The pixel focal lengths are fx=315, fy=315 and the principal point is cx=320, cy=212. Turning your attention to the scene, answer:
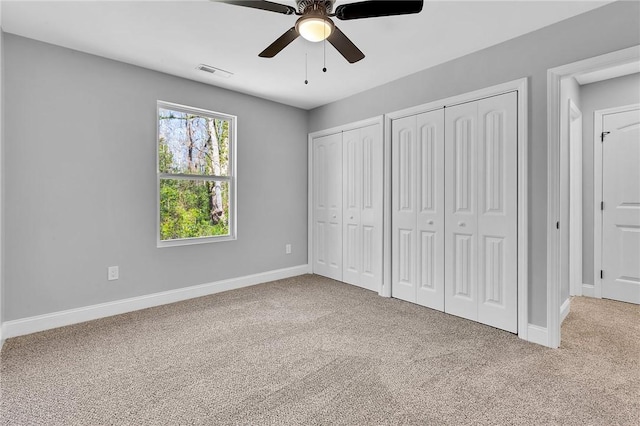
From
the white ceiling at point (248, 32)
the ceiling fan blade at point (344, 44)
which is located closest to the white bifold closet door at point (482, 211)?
the white ceiling at point (248, 32)

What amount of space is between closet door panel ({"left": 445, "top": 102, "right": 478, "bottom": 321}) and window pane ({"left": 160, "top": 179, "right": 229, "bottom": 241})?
2.67 meters

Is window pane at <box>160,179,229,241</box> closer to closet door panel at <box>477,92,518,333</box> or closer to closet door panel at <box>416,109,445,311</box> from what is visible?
closet door panel at <box>416,109,445,311</box>

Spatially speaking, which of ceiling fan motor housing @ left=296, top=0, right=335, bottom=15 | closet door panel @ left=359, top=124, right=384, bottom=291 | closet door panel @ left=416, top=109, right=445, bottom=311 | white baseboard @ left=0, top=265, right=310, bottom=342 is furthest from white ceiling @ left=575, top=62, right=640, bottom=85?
white baseboard @ left=0, top=265, right=310, bottom=342

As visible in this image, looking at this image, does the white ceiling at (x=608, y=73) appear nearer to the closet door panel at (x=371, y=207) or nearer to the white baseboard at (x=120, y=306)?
the closet door panel at (x=371, y=207)

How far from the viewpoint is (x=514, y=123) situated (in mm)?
2674

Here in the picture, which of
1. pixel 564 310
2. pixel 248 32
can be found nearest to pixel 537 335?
pixel 564 310

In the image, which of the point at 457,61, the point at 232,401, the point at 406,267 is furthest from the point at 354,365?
the point at 457,61

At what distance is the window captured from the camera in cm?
352

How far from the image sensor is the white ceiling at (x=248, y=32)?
90.0 inches

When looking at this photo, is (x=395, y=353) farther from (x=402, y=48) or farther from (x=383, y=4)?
(x=402, y=48)

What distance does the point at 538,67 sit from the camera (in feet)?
8.37

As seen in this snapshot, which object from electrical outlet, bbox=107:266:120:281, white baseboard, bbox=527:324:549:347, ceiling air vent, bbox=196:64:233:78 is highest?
ceiling air vent, bbox=196:64:233:78

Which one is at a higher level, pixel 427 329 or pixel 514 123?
pixel 514 123

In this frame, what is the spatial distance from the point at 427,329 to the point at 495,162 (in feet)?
5.26
